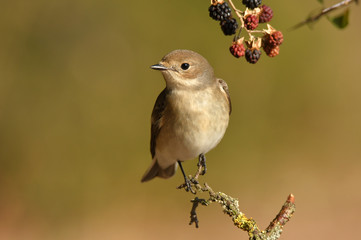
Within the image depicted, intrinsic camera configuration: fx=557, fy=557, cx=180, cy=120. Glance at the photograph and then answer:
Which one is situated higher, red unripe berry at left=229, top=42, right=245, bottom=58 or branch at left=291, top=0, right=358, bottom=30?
red unripe berry at left=229, top=42, right=245, bottom=58

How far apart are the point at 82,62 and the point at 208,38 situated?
168 centimetres

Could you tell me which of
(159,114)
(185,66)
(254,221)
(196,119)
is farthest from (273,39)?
(159,114)

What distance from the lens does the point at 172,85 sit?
3877 mm

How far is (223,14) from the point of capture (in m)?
2.22

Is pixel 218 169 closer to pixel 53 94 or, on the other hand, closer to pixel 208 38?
pixel 208 38

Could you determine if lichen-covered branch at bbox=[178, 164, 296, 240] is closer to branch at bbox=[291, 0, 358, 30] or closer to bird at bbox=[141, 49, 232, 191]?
branch at bbox=[291, 0, 358, 30]

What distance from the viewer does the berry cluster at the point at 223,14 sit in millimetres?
2215

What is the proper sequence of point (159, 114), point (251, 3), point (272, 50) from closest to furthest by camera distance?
point (251, 3) → point (272, 50) → point (159, 114)

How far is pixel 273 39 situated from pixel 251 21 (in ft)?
0.39

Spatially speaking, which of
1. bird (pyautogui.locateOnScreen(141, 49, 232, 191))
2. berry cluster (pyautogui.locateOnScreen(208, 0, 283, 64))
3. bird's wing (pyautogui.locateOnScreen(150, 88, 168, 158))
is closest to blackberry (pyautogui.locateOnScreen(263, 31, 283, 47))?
berry cluster (pyautogui.locateOnScreen(208, 0, 283, 64))

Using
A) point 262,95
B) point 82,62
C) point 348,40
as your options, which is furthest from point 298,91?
point 82,62

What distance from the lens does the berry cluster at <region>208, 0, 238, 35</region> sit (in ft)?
7.27

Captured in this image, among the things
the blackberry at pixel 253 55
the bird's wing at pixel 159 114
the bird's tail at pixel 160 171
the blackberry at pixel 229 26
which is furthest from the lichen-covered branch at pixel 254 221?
the bird's tail at pixel 160 171

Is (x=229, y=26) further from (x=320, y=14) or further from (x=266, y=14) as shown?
(x=320, y=14)
